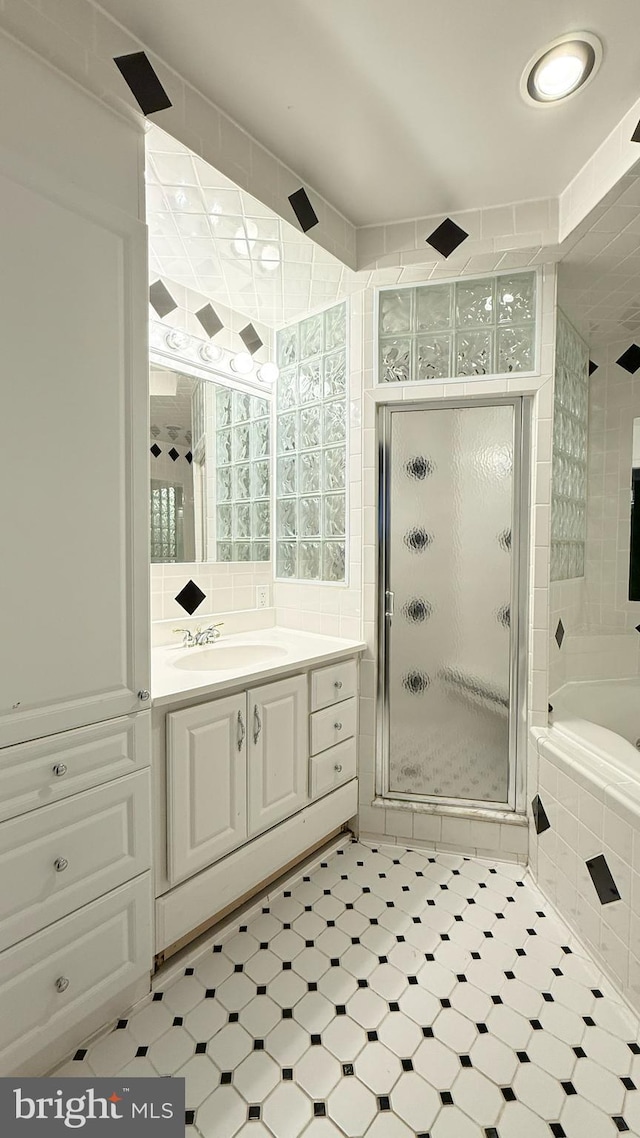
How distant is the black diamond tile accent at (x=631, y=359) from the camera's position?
8.87ft

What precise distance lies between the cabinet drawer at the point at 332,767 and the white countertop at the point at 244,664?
1.22ft

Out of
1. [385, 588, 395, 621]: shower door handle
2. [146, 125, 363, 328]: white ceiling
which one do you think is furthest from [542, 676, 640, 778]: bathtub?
[146, 125, 363, 328]: white ceiling

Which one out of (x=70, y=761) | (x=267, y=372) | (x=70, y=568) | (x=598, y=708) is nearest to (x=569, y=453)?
(x=598, y=708)

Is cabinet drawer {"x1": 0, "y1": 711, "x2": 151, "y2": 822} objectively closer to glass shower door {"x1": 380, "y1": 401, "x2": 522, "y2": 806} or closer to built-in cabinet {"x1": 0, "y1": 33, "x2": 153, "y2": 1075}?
built-in cabinet {"x1": 0, "y1": 33, "x2": 153, "y2": 1075}

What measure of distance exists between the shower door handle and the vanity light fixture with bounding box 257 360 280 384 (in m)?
1.13

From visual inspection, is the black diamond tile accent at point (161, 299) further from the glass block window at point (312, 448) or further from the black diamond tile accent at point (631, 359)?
the black diamond tile accent at point (631, 359)

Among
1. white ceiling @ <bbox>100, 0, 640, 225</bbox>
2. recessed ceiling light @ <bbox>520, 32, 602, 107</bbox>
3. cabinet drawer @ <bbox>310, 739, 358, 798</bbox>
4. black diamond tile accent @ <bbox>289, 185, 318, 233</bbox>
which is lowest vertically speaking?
cabinet drawer @ <bbox>310, 739, 358, 798</bbox>

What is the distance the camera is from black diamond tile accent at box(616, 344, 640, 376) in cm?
271

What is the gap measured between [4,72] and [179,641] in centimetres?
171

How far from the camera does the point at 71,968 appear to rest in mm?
1258

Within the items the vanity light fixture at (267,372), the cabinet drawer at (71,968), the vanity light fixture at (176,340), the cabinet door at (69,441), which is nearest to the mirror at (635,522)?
the vanity light fixture at (267,372)

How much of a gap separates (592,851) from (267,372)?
2.25m

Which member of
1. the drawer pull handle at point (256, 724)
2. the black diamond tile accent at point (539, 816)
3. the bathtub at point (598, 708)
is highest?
the drawer pull handle at point (256, 724)

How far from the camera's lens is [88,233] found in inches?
48.4
